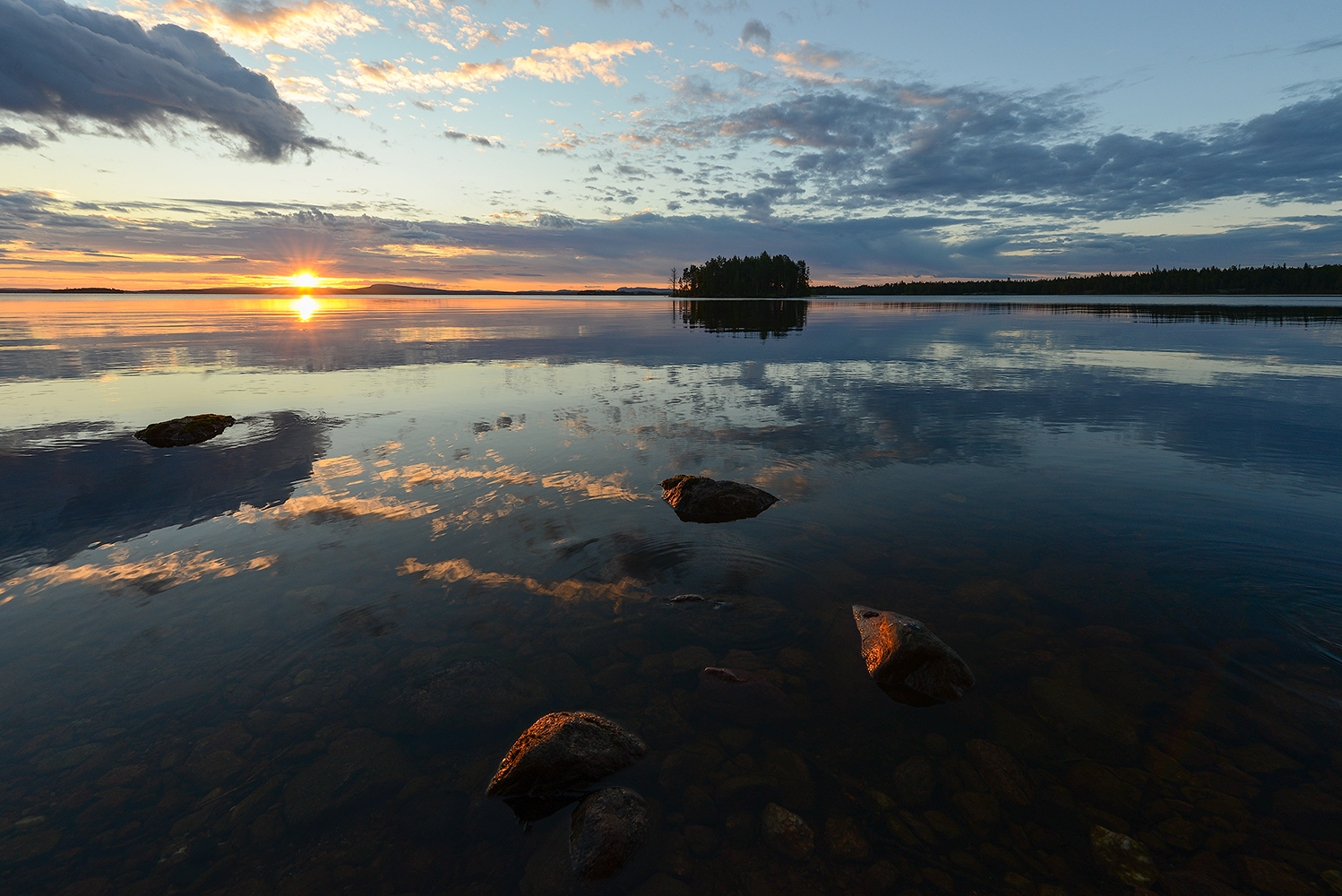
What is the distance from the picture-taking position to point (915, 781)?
5293 millimetres

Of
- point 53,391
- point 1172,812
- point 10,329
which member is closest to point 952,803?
point 1172,812

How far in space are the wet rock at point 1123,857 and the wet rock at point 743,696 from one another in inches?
108

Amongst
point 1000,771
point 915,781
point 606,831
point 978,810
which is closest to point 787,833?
point 915,781

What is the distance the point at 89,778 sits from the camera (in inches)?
210

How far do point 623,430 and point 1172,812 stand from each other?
1430 centimetres

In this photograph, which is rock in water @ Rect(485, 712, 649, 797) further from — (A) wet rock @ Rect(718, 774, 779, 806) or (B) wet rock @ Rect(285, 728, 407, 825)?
(B) wet rock @ Rect(285, 728, 407, 825)

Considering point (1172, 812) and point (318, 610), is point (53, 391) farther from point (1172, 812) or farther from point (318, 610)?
point (1172, 812)

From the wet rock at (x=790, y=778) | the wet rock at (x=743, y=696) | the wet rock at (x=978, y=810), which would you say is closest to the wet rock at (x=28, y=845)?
the wet rock at (x=743, y=696)

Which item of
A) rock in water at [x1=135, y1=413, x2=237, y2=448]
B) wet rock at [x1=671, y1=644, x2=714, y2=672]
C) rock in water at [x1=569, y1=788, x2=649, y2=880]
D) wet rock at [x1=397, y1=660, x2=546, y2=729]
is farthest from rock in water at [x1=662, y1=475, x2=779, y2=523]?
rock in water at [x1=135, y1=413, x2=237, y2=448]

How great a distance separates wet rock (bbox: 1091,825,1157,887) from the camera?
4355 millimetres

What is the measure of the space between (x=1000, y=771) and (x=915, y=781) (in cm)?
88

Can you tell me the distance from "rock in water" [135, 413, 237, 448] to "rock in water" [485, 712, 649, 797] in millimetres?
16725

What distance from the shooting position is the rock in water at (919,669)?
6363 mm

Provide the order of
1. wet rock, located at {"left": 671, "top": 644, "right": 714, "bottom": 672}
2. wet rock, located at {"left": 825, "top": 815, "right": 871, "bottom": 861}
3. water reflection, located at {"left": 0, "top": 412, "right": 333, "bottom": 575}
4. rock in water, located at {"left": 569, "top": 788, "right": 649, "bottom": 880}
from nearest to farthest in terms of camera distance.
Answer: rock in water, located at {"left": 569, "top": 788, "right": 649, "bottom": 880}
wet rock, located at {"left": 825, "top": 815, "right": 871, "bottom": 861}
wet rock, located at {"left": 671, "top": 644, "right": 714, "bottom": 672}
water reflection, located at {"left": 0, "top": 412, "right": 333, "bottom": 575}
